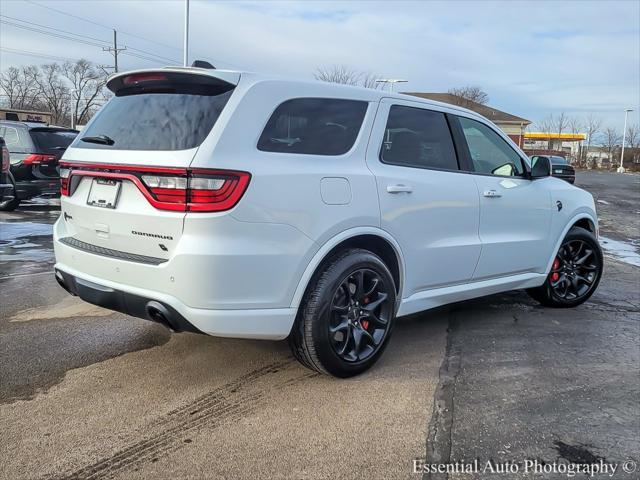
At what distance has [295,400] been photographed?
338 cm

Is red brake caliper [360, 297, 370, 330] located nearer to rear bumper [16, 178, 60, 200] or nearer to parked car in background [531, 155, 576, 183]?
parked car in background [531, 155, 576, 183]

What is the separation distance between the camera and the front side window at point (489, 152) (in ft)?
15.1

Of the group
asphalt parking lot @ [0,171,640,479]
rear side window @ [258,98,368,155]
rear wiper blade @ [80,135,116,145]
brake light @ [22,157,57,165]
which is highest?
rear side window @ [258,98,368,155]

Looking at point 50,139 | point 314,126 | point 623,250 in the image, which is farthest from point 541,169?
point 50,139

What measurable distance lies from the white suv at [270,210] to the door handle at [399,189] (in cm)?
1

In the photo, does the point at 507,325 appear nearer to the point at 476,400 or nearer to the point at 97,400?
the point at 476,400

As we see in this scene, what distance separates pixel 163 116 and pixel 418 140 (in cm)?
181

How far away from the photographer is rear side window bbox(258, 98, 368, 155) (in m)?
3.26

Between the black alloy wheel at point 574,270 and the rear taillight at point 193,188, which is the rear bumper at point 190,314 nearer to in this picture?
the rear taillight at point 193,188

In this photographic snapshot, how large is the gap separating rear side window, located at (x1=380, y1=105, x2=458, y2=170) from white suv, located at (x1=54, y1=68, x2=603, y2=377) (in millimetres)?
15

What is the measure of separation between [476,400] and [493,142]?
2328 millimetres

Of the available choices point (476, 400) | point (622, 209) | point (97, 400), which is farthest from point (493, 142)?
point (622, 209)

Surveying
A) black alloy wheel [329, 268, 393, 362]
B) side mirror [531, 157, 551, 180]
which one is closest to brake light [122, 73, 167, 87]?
black alloy wheel [329, 268, 393, 362]

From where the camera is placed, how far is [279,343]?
430cm
